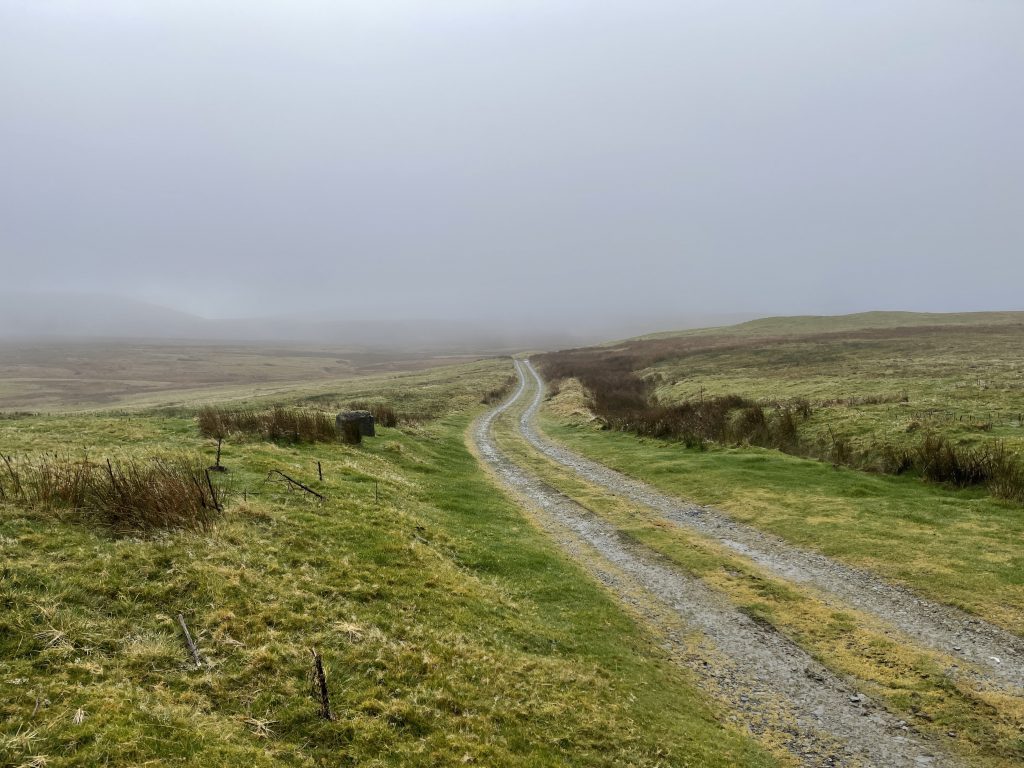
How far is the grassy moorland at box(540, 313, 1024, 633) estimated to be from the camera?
12.4m

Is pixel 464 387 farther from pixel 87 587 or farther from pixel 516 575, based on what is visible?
pixel 87 587

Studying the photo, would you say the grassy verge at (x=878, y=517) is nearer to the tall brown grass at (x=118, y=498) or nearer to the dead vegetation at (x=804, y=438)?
the dead vegetation at (x=804, y=438)

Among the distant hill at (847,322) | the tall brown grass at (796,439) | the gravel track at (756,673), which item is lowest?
the gravel track at (756,673)

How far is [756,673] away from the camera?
8.95 m

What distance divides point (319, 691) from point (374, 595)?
8.97ft

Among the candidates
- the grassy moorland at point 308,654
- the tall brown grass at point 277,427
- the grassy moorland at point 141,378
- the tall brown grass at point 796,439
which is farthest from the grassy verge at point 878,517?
the grassy moorland at point 141,378

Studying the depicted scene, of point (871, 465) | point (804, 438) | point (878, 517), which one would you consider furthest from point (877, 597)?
point (804, 438)

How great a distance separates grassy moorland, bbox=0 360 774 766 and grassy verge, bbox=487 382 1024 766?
2.80 meters

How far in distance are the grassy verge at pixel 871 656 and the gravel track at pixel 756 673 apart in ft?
1.18

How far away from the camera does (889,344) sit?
7188 centimetres

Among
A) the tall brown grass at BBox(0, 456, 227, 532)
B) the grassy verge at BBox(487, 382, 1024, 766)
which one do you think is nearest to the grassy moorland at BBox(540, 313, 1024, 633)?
the grassy verge at BBox(487, 382, 1024, 766)

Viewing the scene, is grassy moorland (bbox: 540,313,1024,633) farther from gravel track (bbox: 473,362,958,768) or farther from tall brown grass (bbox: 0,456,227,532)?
tall brown grass (bbox: 0,456,227,532)

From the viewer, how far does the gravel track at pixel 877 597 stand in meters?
8.82

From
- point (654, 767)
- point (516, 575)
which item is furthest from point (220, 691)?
point (516, 575)
